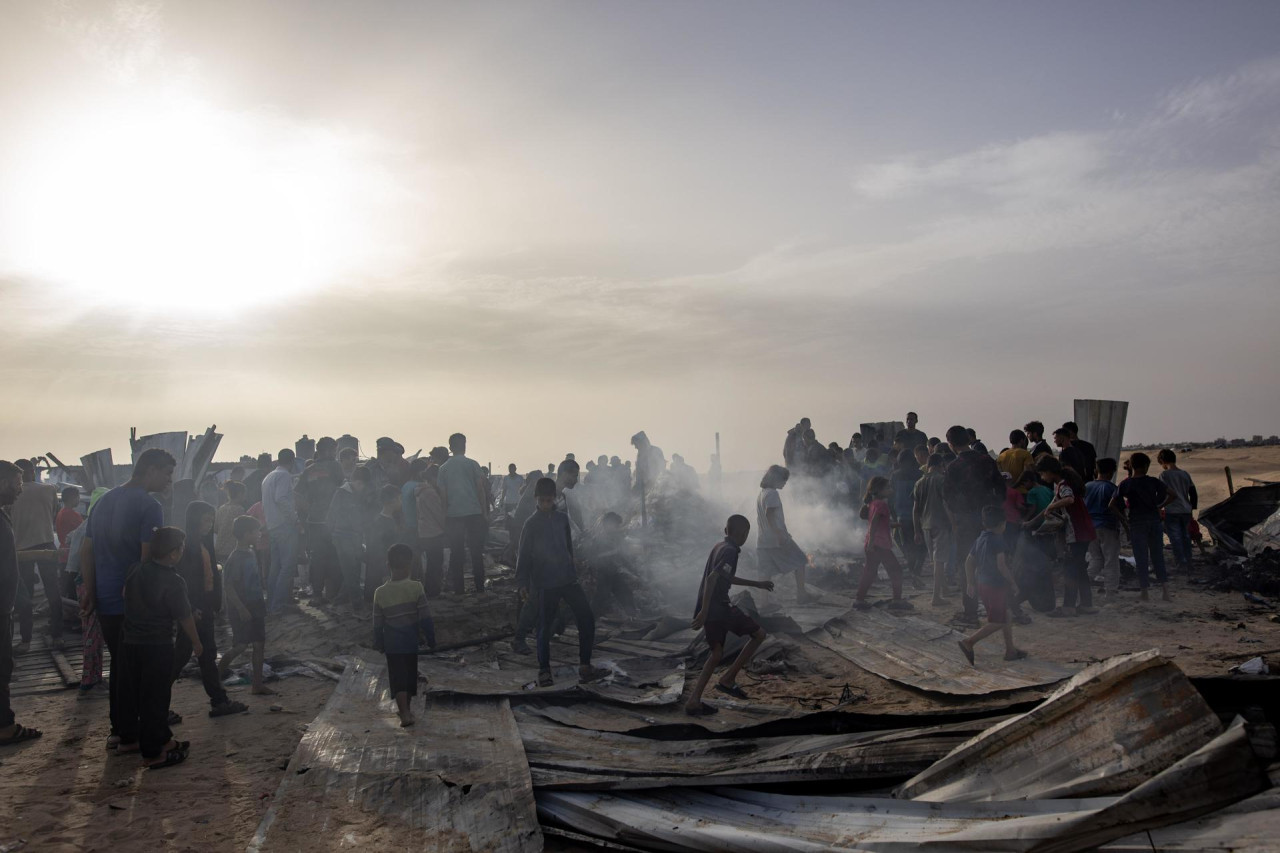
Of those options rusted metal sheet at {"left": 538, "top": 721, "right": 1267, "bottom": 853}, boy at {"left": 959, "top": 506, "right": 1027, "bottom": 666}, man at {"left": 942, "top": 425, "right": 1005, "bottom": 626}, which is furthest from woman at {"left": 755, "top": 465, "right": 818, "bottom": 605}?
rusted metal sheet at {"left": 538, "top": 721, "right": 1267, "bottom": 853}

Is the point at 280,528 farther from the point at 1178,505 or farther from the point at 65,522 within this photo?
the point at 1178,505

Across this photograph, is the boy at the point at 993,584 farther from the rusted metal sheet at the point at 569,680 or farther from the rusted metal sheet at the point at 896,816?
the rusted metal sheet at the point at 896,816

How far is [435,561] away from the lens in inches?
425

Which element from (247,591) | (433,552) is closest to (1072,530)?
(433,552)

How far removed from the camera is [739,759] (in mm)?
4680

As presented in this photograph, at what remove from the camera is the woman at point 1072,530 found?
934 cm

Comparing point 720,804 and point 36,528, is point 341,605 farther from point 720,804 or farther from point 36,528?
point 720,804

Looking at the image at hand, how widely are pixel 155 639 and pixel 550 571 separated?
3467mm

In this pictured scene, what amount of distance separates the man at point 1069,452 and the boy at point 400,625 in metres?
8.33

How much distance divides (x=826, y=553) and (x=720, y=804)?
11.5m

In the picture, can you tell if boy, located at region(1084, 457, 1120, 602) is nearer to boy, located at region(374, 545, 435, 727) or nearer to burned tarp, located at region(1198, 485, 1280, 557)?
burned tarp, located at region(1198, 485, 1280, 557)

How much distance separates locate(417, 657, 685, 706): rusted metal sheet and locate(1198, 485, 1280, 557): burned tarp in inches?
419

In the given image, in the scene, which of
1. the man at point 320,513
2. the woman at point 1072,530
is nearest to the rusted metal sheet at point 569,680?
the man at point 320,513

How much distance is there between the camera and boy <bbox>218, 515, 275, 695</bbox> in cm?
747
